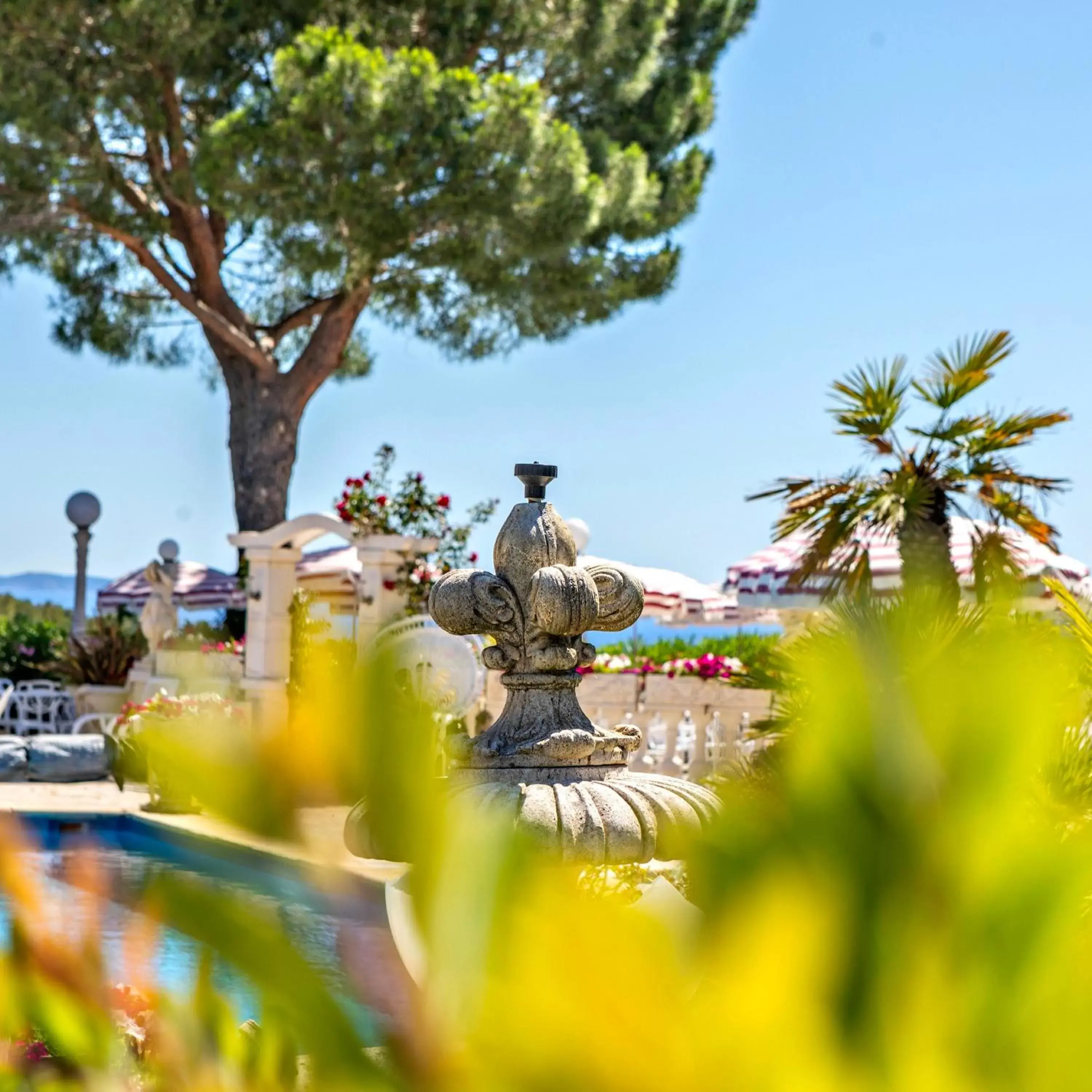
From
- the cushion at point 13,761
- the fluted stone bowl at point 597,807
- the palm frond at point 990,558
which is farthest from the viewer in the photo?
the cushion at point 13,761

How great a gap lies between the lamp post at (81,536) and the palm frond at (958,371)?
10549mm

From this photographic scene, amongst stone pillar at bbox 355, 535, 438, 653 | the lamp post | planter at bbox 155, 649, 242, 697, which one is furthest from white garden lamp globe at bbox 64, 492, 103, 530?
planter at bbox 155, 649, 242, 697

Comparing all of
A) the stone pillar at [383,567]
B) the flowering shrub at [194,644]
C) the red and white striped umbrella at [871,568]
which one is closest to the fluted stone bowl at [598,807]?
the red and white striped umbrella at [871,568]

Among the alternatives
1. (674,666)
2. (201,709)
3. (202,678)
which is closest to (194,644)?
(674,666)

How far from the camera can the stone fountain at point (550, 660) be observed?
439 cm

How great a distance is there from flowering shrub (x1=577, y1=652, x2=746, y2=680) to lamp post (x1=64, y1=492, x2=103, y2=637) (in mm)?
7306

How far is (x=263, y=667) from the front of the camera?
12875mm

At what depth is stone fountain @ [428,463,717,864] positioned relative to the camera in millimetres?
4391

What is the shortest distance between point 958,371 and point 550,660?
5264mm

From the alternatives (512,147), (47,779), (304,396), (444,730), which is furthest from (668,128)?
→ (444,730)

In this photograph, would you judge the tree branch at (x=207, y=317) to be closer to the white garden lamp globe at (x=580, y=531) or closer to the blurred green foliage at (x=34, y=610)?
the blurred green foliage at (x=34, y=610)

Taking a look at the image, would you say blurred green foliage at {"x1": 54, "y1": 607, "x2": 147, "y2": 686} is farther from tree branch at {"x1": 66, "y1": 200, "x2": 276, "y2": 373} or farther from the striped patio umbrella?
tree branch at {"x1": 66, "y1": 200, "x2": 276, "y2": 373}

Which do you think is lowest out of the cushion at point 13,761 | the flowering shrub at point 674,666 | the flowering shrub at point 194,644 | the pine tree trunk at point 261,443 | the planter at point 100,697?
the cushion at point 13,761

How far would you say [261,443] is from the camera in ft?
59.7
